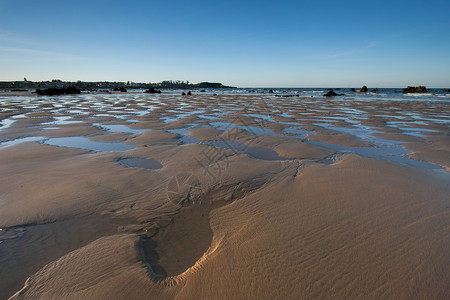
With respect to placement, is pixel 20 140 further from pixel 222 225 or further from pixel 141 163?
pixel 222 225

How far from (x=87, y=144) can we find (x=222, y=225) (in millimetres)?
6830

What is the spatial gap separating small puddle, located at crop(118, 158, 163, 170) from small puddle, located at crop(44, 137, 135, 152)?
1.37 meters

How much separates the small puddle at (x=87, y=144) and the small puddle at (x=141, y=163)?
137cm

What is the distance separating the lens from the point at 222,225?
350 cm

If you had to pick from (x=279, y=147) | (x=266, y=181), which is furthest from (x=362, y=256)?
(x=279, y=147)

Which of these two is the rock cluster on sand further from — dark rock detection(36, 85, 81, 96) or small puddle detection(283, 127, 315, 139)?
dark rock detection(36, 85, 81, 96)

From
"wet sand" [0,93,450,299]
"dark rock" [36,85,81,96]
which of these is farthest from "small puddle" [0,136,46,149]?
"dark rock" [36,85,81,96]

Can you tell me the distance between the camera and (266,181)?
4996 millimetres

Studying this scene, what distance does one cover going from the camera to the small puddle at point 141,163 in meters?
5.86

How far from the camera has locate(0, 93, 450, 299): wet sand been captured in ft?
7.98

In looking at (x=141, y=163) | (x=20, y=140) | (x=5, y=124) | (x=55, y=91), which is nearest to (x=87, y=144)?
(x=20, y=140)

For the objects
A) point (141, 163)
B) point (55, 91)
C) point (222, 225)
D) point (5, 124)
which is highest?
point (55, 91)

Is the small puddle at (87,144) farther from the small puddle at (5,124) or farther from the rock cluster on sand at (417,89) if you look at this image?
the rock cluster on sand at (417,89)

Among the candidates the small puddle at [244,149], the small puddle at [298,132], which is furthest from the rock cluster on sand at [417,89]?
the small puddle at [244,149]
